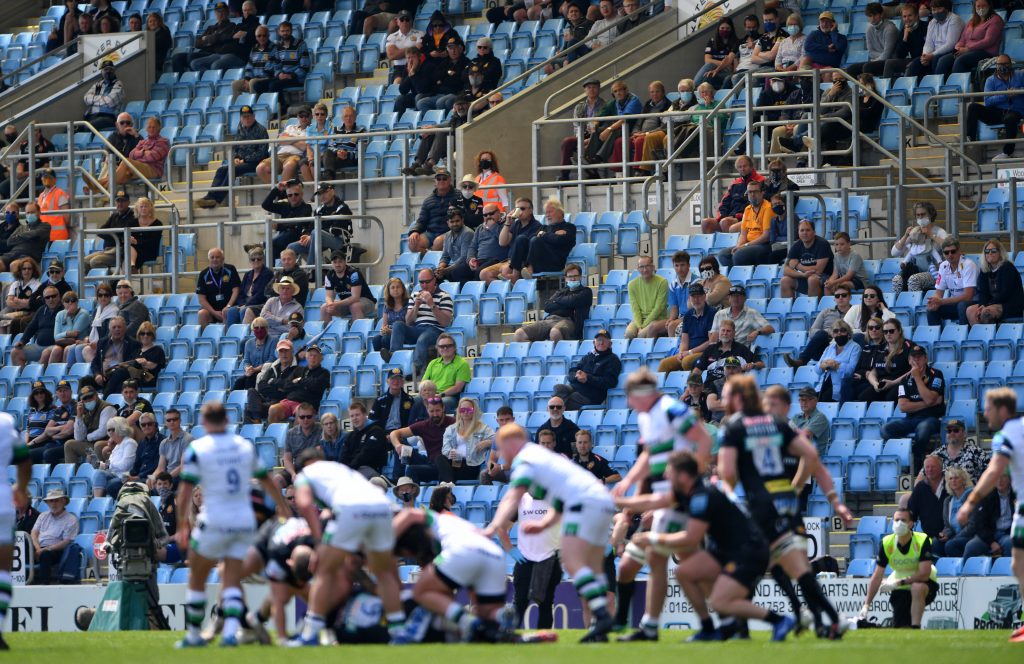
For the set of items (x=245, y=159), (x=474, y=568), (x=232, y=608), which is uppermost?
(x=245, y=159)

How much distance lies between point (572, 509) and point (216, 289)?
12947 millimetres

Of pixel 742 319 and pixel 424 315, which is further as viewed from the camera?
pixel 424 315

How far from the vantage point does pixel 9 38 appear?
114 feet

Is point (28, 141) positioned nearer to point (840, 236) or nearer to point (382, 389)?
point (382, 389)

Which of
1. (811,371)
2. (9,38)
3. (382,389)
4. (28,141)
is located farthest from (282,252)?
(9,38)

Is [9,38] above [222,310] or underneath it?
above

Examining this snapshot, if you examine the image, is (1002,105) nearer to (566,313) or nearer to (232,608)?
(566,313)

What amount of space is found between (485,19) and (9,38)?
9.19 m

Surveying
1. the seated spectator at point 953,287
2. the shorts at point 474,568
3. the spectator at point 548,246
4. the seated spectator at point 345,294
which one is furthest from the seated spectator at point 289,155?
the shorts at point 474,568

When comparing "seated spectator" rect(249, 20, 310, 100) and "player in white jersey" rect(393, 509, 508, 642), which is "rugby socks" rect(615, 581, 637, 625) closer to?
"player in white jersey" rect(393, 509, 508, 642)

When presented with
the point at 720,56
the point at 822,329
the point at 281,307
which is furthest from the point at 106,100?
the point at 822,329

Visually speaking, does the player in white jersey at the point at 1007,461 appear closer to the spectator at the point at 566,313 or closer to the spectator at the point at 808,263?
the spectator at the point at 808,263

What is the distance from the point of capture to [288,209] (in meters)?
26.2

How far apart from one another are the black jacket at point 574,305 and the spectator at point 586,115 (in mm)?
3257
